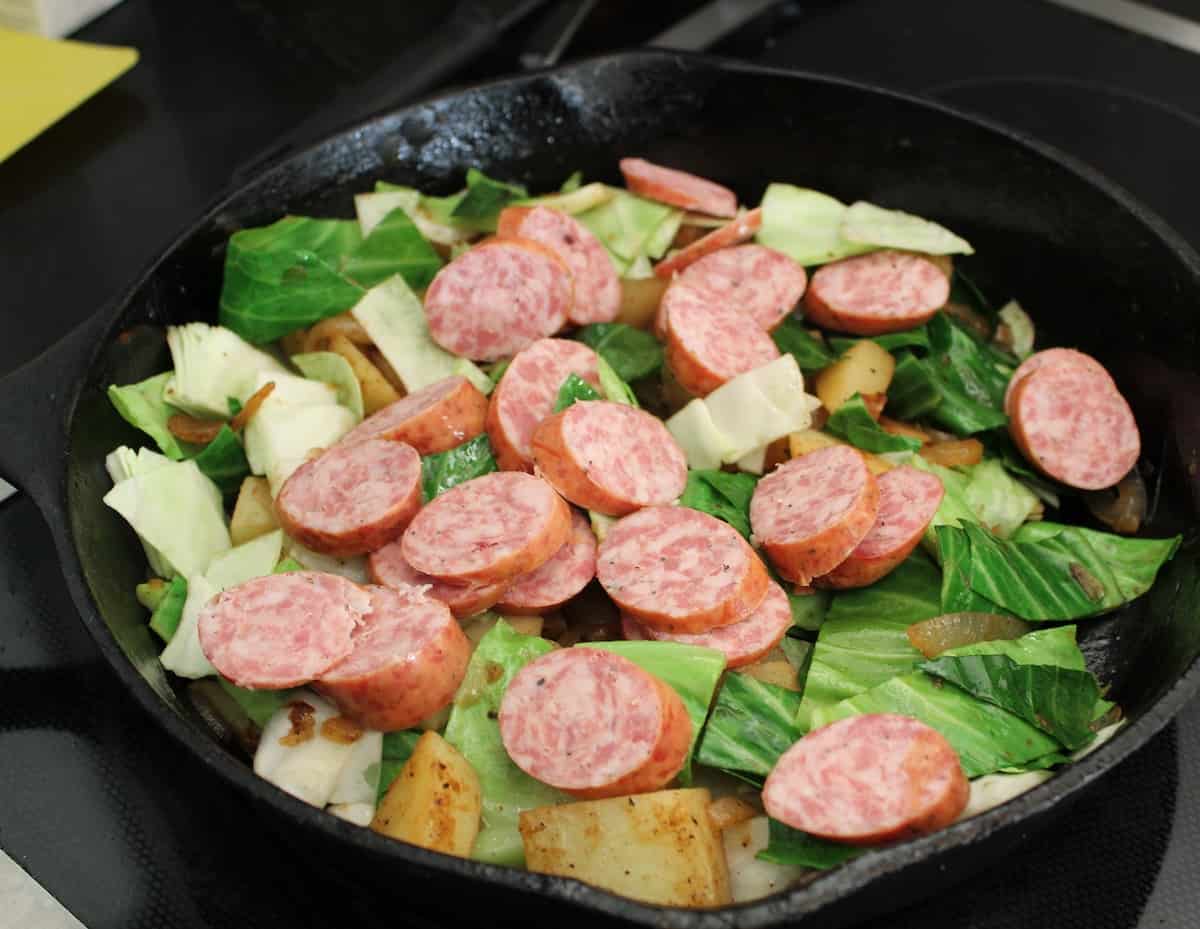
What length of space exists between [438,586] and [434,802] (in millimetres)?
317

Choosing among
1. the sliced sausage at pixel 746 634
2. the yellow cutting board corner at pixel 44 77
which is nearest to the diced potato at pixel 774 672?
the sliced sausage at pixel 746 634

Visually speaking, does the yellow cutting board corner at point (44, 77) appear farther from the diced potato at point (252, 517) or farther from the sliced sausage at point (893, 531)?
the sliced sausage at point (893, 531)

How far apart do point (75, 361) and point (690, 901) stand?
47.4 inches

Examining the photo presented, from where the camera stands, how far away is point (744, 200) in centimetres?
253

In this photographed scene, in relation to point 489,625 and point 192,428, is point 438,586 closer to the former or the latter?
point 489,625

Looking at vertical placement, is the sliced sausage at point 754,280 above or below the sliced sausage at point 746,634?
above

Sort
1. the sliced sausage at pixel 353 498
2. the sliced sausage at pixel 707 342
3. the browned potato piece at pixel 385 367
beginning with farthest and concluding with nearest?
the browned potato piece at pixel 385 367 → the sliced sausage at pixel 707 342 → the sliced sausage at pixel 353 498

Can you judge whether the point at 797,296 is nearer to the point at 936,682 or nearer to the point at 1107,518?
the point at 1107,518

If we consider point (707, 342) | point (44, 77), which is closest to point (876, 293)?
point (707, 342)

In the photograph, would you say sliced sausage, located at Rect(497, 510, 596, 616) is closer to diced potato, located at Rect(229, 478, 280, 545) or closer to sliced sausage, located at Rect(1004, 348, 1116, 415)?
diced potato, located at Rect(229, 478, 280, 545)

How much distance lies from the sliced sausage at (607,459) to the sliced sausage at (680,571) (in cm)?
5

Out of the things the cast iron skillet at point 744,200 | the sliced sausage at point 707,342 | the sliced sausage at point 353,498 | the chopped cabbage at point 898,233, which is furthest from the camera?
the chopped cabbage at point 898,233

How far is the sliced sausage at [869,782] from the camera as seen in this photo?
1.43 meters

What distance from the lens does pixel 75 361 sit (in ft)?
6.21
